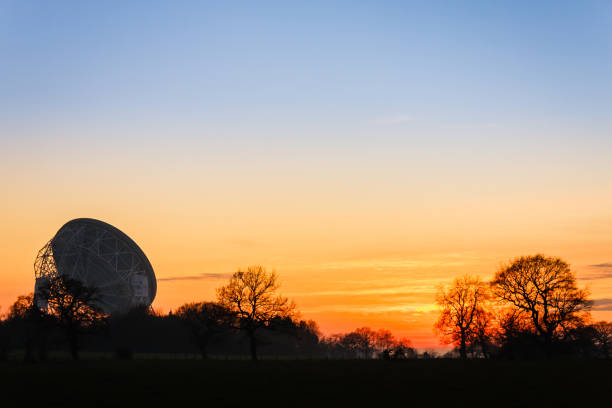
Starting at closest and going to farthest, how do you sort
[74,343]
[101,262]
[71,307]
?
[74,343]
[71,307]
[101,262]

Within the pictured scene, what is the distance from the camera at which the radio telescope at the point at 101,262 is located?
97.1 metres

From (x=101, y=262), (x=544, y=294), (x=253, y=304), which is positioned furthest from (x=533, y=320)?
(x=101, y=262)

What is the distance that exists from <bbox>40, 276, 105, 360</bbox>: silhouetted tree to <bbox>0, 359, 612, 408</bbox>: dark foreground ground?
32.6 meters

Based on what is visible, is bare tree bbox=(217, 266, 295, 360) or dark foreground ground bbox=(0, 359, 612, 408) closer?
dark foreground ground bbox=(0, 359, 612, 408)

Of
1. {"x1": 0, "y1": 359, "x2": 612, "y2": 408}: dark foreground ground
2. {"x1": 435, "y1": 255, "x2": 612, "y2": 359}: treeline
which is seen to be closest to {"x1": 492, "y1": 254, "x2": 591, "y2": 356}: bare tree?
{"x1": 435, "y1": 255, "x2": 612, "y2": 359}: treeline

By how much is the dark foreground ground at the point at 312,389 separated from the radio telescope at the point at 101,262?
56.8 m

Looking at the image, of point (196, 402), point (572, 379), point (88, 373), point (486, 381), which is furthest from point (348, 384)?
point (88, 373)

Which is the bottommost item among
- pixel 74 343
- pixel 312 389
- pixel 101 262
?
pixel 312 389

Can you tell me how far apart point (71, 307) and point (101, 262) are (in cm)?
2581

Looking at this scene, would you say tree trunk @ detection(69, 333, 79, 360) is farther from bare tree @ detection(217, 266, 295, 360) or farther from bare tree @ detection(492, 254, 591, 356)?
bare tree @ detection(492, 254, 591, 356)

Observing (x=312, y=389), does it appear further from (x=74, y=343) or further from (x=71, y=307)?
(x=71, y=307)

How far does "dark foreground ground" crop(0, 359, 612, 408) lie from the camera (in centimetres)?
2731

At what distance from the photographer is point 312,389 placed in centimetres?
3198

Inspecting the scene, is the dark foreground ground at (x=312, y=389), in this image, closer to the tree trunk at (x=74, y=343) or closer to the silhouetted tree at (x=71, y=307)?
the tree trunk at (x=74, y=343)
